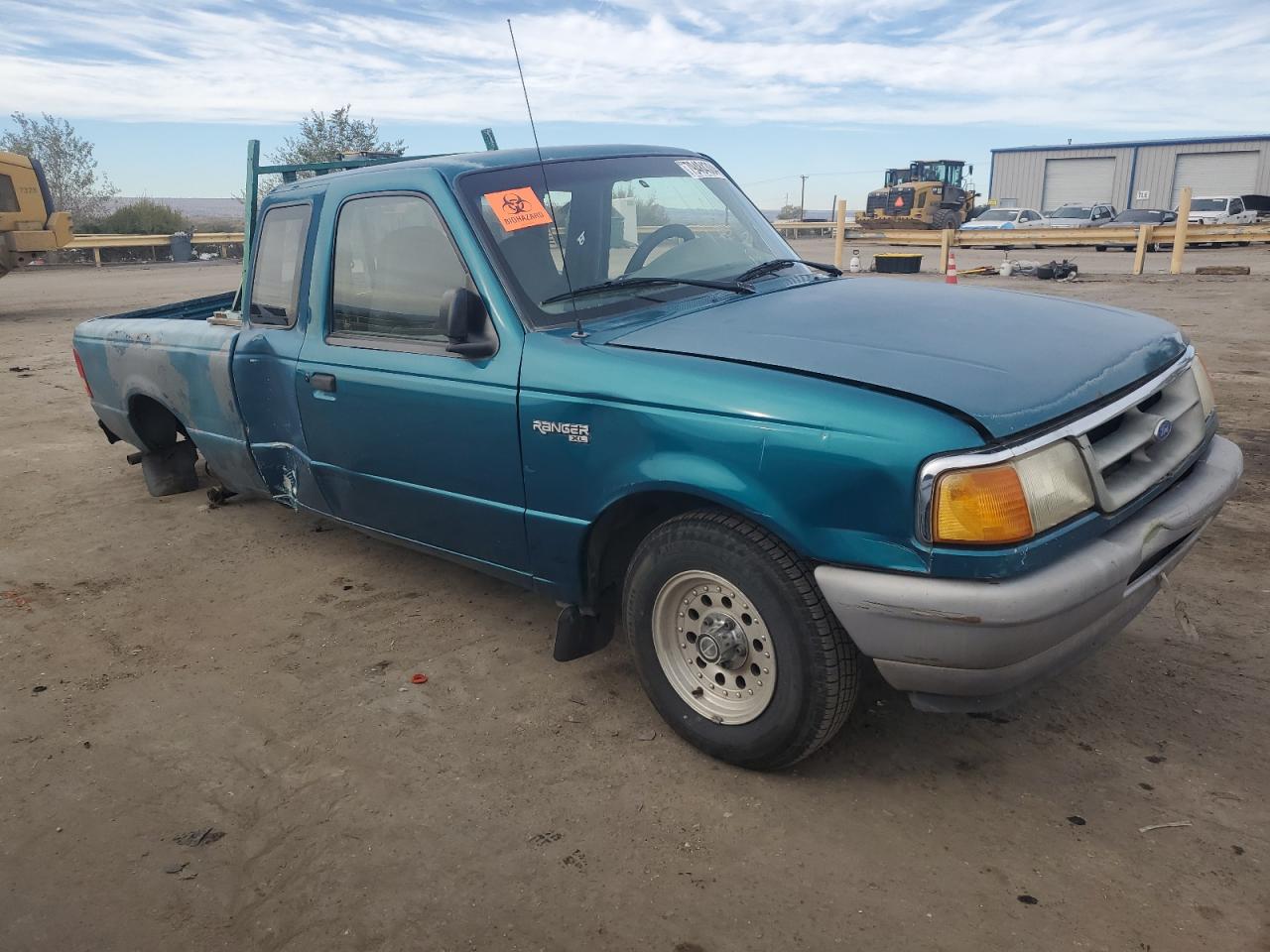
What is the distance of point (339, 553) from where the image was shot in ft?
16.3

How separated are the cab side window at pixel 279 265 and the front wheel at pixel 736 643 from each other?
219 cm

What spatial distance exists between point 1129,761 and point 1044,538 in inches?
39.6

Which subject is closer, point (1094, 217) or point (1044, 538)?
point (1044, 538)

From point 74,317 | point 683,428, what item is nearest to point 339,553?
point 683,428

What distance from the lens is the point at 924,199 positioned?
136 feet

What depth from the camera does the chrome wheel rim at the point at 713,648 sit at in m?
2.76

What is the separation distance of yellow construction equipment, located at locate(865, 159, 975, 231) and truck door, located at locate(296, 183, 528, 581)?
38622mm

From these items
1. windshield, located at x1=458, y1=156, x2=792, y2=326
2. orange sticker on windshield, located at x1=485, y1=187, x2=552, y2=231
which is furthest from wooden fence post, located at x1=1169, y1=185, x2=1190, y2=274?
orange sticker on windshield, located at x1=485, y1=187, x2=552, y2=231

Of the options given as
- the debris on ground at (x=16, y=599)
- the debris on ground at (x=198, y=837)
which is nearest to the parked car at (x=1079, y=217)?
the debris on ground at (x=16, y=599)

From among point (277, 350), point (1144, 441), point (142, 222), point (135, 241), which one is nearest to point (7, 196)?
point (277, 350)

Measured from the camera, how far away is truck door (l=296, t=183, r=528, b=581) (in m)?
3.28

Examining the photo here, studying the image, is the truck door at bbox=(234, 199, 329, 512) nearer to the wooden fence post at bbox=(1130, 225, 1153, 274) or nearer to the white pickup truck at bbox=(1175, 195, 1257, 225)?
the wooden fence post at bbox=(1130, 225, 1153, 274)

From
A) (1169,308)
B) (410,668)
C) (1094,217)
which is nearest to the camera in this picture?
(410,668)

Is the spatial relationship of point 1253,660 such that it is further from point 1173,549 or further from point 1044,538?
point 1044,538
